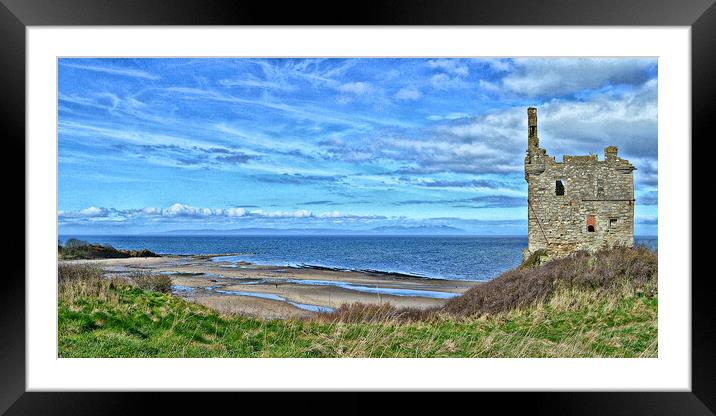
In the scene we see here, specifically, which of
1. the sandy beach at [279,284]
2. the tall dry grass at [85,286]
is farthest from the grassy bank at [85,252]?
the tall dry grass at [85,286]

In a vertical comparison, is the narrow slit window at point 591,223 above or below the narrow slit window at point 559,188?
below

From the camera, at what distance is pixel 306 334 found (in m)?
5.62

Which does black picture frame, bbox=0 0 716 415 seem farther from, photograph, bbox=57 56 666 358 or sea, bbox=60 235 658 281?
sea, bbox=60 235 658 281

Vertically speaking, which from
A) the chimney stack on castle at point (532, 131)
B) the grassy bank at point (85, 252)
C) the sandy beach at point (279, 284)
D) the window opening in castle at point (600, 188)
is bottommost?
the sandy beach at point (279, 284)

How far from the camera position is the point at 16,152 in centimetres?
349

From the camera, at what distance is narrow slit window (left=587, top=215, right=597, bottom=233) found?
47.6 ft

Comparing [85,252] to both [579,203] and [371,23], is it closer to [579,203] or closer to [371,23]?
[579,203]

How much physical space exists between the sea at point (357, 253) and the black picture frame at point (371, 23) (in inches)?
826

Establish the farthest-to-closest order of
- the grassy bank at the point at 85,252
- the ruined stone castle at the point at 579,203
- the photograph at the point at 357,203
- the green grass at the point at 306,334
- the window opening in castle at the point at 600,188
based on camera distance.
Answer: the grassy bank at the point at 85,252 < the window opening in castle at the point at 600,188 < the ruined stone castle at the point at 579,203 < the photograph at the point at 357,203 < the green grass at the point at 306,334

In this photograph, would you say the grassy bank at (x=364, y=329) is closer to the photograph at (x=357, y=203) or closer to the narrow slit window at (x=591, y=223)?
the photograph at (x=357, y=203)

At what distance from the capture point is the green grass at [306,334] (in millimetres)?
5062

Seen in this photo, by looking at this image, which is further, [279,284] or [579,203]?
[279,284]

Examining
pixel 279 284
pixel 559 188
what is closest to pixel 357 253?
pixel 279 284

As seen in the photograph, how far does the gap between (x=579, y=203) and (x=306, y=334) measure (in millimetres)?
11124
